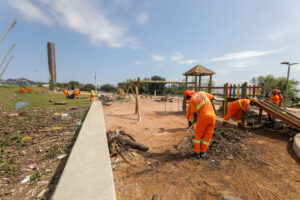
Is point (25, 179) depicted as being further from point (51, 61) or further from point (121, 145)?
point (51, 61)

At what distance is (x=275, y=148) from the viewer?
381cm

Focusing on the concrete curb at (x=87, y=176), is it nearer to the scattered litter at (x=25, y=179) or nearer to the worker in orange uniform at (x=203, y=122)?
the scattered litter at (x=25, y=179)

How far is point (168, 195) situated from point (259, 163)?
7.99ft

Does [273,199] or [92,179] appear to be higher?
[92,179]

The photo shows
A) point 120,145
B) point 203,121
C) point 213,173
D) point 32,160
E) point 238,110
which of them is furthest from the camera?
point 238,110

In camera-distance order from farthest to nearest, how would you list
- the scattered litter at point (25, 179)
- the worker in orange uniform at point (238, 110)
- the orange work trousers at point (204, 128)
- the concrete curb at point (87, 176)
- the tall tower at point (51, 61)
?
1. the tall tower at point (51, 61)
2. the worker in orange uniform at point (238, 110)
3. the orange work trousers at point (204, 128)
4. the scattered litter at point (25, 179)
5. the concrete curb at point (87, 176)

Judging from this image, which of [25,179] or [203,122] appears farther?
[203,122]

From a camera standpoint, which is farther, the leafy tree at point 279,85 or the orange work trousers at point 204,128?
the leafy tree at point 279,85

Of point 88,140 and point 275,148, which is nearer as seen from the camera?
point 88,140

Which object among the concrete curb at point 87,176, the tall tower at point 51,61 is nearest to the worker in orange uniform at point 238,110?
the concrete curb at point 87,176

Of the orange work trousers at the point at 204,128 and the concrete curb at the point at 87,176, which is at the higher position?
the orange work trousers at the point at 204,128

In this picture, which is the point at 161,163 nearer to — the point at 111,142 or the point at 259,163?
the point at 111,142

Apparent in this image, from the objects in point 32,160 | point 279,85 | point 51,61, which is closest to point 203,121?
point 32,160

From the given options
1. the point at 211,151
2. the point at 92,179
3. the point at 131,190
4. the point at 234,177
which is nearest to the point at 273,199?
the point at 234,177
